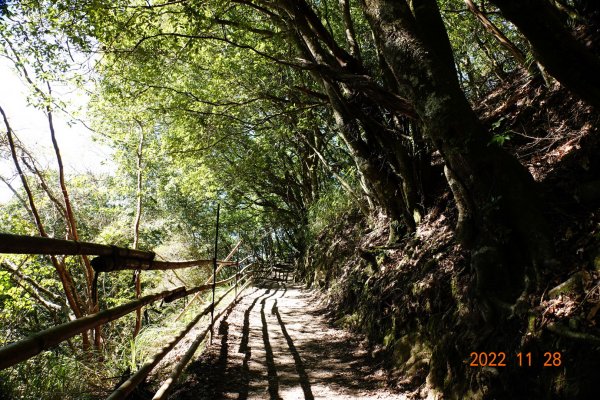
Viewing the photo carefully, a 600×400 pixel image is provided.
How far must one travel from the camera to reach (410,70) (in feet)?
11.9

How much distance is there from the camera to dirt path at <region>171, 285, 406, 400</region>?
13.4ft

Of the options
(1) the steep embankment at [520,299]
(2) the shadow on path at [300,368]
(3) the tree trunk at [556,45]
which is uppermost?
(3) the tree trunk at [556,45]

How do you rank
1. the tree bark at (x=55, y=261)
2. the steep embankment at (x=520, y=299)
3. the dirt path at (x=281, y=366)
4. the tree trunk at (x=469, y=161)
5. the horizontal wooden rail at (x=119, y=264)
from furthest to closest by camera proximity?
the tree bark at (x=55, y=261) → the dirt path at (x=281, y=366) → the tree trunk at (x=469, y=161) → the steep embankment at (x=520, y=299) → the horizontal wooden rail at (x=119, y=264)

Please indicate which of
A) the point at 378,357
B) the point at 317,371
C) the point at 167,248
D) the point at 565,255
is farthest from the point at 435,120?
the point at 167,248

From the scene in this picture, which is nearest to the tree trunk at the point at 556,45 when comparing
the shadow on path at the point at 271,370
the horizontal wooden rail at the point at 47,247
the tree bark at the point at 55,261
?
the horizontal wooden rail at the point at 47,247

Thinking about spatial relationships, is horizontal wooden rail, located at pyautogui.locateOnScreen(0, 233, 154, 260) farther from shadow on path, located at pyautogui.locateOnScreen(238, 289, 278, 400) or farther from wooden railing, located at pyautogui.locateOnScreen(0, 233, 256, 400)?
shadow on path, located at pyautogui.locateOnScreen(238, 289, 278, 400)

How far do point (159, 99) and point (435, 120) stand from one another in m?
7.73

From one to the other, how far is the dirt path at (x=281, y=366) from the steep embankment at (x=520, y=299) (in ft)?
1.30

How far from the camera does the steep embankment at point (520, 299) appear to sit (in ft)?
8.02

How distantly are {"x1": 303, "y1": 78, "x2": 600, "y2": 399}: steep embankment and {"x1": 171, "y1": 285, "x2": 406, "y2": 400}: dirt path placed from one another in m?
0.40

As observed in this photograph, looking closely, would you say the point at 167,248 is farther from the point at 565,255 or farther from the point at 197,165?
the point at 565,255

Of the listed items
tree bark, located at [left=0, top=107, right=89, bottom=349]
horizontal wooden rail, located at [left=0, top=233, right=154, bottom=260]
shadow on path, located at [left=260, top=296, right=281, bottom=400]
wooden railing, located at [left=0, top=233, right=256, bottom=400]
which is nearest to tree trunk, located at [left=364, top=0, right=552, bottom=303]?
shadow on path, located at [left=260, top=296, right=281, bottom=400]

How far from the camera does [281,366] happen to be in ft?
16.7

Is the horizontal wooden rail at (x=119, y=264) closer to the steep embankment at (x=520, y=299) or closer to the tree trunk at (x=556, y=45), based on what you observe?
the steep embankment at (x=520, y=299)
